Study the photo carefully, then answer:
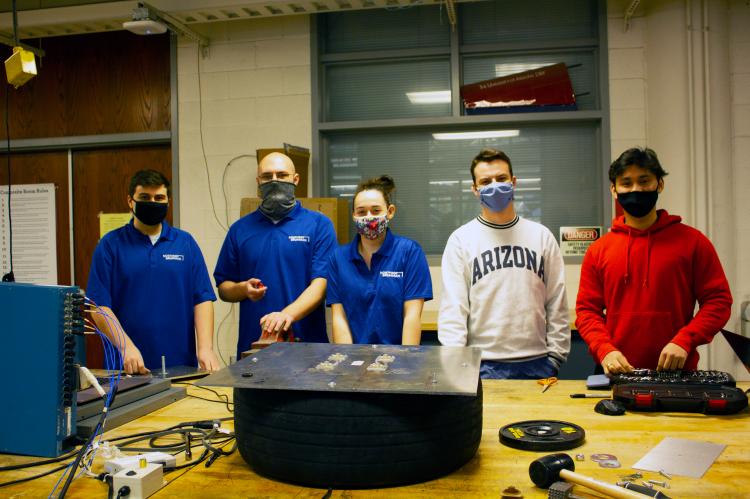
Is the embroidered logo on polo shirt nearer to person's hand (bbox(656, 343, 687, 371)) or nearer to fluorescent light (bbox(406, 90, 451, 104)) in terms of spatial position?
person's hand (bbox(656, 343, 687, 371))

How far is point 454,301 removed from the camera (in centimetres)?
220

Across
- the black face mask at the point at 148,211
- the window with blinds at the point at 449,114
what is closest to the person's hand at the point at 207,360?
the black face mask at the point at 148,211

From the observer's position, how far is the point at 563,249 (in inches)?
152

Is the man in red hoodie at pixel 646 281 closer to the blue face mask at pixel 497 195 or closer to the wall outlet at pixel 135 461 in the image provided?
the blue face mask at pixel 497 195

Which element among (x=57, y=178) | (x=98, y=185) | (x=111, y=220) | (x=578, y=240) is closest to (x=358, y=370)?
(x=578, y=240)

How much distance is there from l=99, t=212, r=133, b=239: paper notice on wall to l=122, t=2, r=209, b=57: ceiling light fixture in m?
1.42

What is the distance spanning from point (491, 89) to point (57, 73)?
330cm

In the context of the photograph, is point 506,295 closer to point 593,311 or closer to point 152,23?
point 593,311

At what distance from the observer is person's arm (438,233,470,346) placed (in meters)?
2.14

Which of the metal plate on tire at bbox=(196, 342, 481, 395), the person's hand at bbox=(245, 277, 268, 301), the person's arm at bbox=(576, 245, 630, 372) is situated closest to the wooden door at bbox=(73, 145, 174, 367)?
the person's hand at bbox=(245, 277, 268, 301)

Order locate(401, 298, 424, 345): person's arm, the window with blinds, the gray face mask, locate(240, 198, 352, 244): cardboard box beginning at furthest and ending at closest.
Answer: the window with blinds → locate(240, 198, 352, 244): cardboard box → the gray face mask → locate(401, 298, 424, 345): person's arm

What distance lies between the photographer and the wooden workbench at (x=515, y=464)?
965 mm

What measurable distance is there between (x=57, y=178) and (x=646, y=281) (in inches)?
169

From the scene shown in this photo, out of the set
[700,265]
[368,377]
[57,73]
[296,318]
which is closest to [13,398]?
[368,377]
